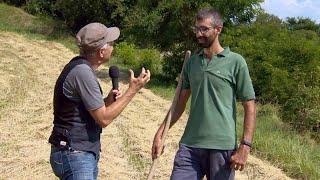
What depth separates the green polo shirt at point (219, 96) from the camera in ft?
10.9

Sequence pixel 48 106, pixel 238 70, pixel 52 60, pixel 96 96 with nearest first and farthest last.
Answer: pixel 96 96 → pixel 238 70 → pixel 48 106 → pixel 52 60

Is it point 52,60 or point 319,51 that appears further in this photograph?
point 52,60

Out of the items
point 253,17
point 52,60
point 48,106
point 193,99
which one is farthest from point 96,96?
point 52,60

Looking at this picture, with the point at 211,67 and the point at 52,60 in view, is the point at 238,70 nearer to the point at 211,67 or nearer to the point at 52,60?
the point at 211,67

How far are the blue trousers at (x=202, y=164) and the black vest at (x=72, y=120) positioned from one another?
76 cm

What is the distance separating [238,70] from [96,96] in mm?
974

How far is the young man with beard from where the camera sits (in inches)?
131

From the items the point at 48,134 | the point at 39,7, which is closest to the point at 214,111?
the point at 48,134

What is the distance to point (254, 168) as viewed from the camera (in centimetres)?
623

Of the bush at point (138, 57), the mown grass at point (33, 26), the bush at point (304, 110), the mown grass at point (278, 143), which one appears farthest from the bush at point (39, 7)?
the bush at point (304, 110)

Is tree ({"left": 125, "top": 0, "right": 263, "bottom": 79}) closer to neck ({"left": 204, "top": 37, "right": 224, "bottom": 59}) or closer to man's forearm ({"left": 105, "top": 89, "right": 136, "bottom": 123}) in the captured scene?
neck ({"left": 204, "top": 37, "right": 224, "bottom": 59})

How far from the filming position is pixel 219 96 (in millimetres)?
3352

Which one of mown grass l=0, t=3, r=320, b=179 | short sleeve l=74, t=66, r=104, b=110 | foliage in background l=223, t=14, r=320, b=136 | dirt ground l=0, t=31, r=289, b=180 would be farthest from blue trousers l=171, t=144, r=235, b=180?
foliage in background l=223, t=14, r=320, b=136

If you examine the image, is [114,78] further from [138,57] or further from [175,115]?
[138,57]
